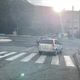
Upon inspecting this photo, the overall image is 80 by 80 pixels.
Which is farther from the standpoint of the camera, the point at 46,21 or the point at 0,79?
the point at 46,21

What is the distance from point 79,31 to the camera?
260 feet

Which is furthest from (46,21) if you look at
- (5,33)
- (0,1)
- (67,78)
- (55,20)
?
(67,78)

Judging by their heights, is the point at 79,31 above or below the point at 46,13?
below

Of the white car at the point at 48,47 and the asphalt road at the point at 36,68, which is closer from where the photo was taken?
the asphalt road at the point at 36,68

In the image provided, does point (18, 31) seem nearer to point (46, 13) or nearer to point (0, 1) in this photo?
point (46, 13)

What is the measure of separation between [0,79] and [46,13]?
72.4 metres

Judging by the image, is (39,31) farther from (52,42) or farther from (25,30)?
(52,42)

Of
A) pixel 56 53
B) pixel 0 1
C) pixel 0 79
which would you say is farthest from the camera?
pixel 0 1

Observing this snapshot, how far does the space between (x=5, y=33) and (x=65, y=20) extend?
1171 inches

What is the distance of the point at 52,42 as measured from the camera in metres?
27.0

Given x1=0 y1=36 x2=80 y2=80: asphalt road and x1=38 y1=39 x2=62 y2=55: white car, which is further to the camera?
x1=38 y1=39 x2=62 y2=55: white car

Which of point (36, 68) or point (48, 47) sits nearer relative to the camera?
point (36, 68)

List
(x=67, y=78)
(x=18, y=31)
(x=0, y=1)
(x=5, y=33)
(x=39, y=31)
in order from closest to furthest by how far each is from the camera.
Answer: (x=67, y=78)
(x=0, y=1)
(x=5, y=33)
(x=18, y=31)
(x=39, y=31)

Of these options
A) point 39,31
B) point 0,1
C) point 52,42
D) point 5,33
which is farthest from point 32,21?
point 52,42
